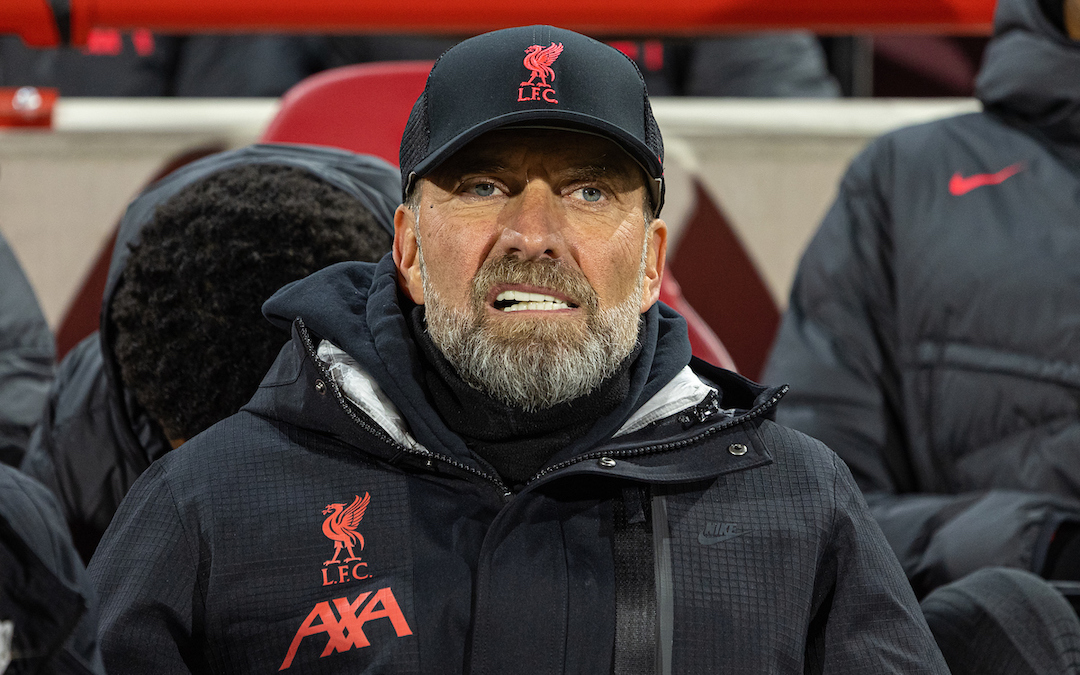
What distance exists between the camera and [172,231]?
1470mm

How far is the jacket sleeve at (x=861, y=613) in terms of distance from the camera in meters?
1.14

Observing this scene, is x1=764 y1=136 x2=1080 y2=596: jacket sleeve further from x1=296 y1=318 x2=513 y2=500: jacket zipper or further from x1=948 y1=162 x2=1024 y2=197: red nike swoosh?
x1=296 y1=318 x2=513 y2=500: jacket zipper

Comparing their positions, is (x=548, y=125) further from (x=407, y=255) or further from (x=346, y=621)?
(x=346, y=621)

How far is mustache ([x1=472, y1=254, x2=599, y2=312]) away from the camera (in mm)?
1163

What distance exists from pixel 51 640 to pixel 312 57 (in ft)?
7.27

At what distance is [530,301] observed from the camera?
118 centimetres

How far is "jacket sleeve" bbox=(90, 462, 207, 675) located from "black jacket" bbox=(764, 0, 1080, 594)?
1045mm

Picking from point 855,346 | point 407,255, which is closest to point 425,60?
point 855,346

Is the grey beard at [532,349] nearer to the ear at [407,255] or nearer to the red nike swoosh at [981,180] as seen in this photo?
the ear at [407,255]

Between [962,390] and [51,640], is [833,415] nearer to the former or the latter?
[962,390]

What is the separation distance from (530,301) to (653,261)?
198 millimetres

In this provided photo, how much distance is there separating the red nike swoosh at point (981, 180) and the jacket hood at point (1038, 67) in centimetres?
10

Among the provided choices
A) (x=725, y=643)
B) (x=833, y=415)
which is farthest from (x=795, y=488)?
(x=833, y=415)

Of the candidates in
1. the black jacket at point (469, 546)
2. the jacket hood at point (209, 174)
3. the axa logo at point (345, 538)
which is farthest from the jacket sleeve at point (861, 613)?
the jacket hood at point (209, 174)
